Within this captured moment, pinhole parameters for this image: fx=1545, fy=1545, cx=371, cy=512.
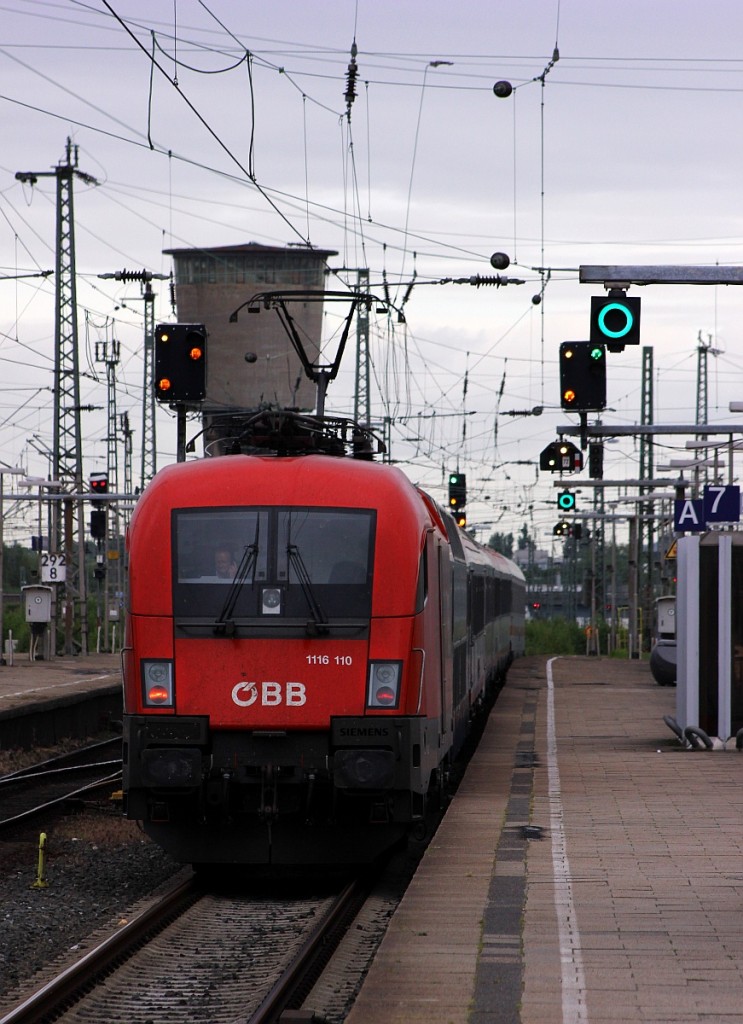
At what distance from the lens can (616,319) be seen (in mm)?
16312

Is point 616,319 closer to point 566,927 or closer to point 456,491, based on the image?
point 566,927

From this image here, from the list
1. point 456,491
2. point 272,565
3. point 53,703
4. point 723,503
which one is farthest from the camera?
point 456,491

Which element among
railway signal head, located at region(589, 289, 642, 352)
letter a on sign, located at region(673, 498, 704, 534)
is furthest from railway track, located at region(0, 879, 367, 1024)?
letter a on sign, located at region(673, 498, 704, 534)

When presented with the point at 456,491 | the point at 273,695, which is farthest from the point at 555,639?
the point at 273,695

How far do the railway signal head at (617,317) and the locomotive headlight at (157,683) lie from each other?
7.73 meters

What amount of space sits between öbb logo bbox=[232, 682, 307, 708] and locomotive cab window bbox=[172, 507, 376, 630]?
0.42 meters

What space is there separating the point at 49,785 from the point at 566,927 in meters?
12.3

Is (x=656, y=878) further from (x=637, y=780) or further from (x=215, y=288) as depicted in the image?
(x=215, y=288)

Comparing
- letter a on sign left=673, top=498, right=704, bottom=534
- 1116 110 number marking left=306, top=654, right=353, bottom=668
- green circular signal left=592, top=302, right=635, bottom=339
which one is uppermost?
green circular signal left=592, top=302, right=635, bottom=339

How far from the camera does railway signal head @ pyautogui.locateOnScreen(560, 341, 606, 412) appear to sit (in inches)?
717

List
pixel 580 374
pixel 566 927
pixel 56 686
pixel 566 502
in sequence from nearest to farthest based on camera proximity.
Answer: pixel 566 927 < pixel 580 374 < pixel 56 686 < pixel 566 502

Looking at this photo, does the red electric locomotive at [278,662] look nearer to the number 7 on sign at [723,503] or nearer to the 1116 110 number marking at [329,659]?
the 1116 110 number marking at [329,659]

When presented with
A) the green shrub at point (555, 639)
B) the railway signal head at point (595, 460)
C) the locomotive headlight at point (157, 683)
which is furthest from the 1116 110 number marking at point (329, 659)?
the green shrub at point (555, 639)

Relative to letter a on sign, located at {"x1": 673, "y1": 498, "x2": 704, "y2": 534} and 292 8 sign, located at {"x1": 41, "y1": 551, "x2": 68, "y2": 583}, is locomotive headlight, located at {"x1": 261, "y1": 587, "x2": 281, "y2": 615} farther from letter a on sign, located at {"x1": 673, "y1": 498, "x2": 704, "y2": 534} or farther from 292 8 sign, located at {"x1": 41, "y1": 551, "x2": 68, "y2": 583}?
292 8 sign, located at {"x1": 41, "y1": 551, "x2": 68, "y2": 583}
